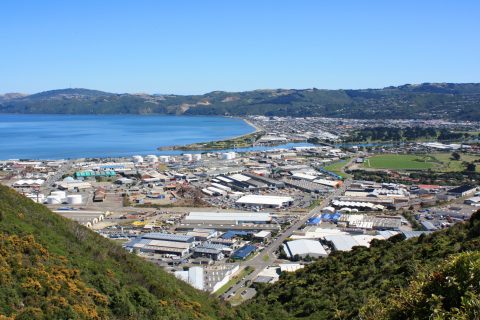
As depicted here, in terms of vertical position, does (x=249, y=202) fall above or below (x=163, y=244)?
below

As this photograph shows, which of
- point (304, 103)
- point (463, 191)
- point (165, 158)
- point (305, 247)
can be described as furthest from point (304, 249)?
point (304, 103)

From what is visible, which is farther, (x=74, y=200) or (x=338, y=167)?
(x=338, y=167)

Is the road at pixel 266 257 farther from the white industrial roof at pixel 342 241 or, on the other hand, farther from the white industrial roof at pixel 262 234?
the white industrial roof at pixel 342 241

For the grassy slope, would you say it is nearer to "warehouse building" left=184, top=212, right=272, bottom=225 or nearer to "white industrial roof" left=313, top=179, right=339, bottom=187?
"white industrial roof" left=313, top=179, right=339, bottom=187

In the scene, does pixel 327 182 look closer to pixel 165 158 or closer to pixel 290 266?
pixel 290 266

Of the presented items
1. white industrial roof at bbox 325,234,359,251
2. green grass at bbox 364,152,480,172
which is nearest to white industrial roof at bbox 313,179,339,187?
green grass at bbox 364,152,480,172

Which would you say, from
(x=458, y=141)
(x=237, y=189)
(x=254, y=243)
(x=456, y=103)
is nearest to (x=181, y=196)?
(x=237, y=189)
